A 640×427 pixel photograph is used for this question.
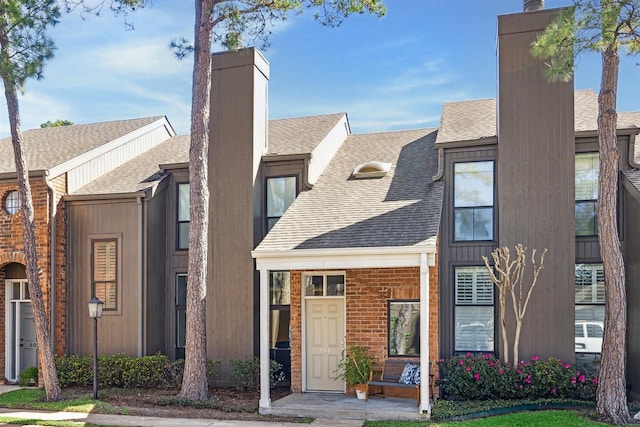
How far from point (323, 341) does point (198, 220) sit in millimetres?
3629

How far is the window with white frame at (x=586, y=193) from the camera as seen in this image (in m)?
11.9

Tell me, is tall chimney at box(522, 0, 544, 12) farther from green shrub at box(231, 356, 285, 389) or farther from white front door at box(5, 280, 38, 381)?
white front door at box(5, 280, 38, 381)

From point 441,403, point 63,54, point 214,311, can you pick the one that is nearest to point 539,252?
point 441,403

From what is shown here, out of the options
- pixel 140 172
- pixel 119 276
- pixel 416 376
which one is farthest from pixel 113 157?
pixel 416 376

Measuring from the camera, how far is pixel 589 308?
38.6ft

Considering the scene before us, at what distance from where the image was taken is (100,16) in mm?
12305

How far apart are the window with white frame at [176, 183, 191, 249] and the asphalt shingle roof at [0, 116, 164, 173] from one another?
2851 millimetres

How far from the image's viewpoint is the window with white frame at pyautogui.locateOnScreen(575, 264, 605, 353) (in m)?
11.7

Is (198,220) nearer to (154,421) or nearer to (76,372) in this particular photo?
(154,421)

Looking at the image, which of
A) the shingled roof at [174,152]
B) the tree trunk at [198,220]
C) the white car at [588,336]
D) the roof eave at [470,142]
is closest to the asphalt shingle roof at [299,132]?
the shingled roof at [174,152]

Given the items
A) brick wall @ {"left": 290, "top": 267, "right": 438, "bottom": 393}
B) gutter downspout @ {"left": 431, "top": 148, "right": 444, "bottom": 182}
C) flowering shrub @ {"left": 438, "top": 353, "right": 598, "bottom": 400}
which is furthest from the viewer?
gutter downspout @ {"left": 431, "top": 148, "right": 444, "bottom": 182}

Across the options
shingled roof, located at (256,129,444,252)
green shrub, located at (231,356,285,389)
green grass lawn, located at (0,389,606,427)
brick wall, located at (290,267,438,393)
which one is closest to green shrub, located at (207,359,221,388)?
green shrub, located at (231,356,285,389)

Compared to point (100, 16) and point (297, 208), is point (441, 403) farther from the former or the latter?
point (100, 16)

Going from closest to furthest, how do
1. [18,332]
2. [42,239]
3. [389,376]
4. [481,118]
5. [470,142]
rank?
[389,376] → [470,142] → [42,239] → [481,118] → [18,332]
